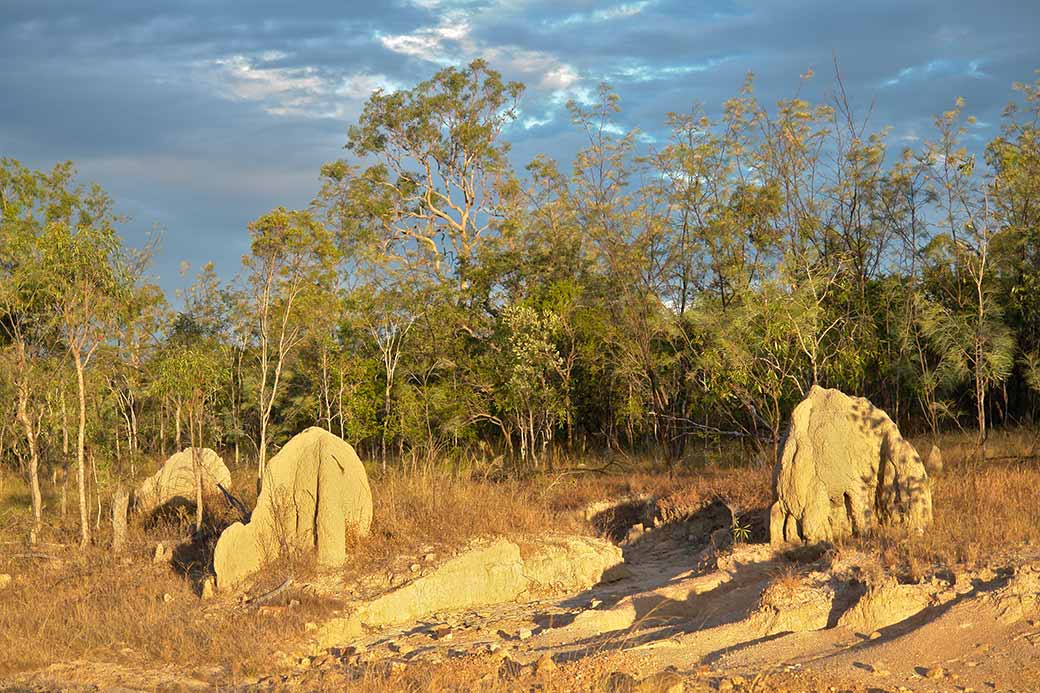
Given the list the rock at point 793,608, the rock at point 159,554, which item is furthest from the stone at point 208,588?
the rock at point 793,608

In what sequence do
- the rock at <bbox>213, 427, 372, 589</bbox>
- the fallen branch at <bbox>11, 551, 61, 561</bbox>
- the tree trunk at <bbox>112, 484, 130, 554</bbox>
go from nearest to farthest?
the rock at <bbox>213, 427, 372, 589</bbox>, the fallen branch at <bbox>11, 551, 61, 561</bbox>, the tree trunk at <bbox>112, 484, 130, 554</bbox>

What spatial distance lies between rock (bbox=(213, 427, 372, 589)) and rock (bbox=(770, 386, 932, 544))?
4537mm

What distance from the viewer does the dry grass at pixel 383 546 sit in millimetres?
8539

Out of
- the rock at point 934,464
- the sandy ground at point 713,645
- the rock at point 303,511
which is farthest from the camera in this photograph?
the rock at point 934,464

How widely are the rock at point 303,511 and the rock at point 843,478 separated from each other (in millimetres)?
4537

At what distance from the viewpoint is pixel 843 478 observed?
9.86 m

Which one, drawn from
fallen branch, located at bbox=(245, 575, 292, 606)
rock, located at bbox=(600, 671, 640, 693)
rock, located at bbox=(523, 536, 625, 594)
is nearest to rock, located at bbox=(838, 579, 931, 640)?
rock, located at bbox=(600, 671, 640, 693)

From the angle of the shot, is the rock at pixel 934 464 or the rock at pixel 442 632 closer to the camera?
the rock at pixel 442 632

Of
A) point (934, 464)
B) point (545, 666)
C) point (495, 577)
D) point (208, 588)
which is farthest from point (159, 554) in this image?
point (934, 464)

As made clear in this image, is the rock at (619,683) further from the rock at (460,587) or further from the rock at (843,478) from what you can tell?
the rock at (843,478)

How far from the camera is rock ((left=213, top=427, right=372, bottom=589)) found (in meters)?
10.4

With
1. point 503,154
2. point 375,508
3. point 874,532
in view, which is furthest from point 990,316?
point 503,154

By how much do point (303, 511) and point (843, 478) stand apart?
18.7 ft

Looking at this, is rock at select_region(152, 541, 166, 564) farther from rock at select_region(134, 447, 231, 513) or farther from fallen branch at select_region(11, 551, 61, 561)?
rock at select_region(134, 447, 231, 513)
